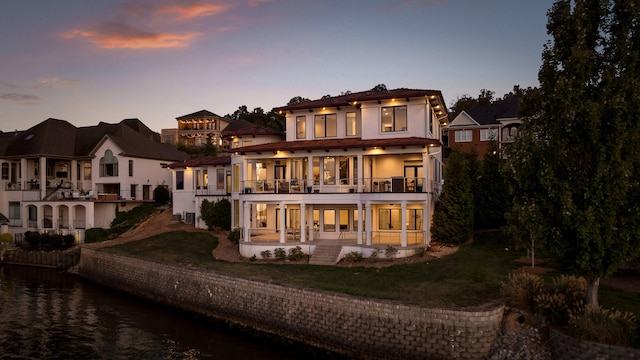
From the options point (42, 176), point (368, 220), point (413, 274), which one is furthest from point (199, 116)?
point (413, 274)

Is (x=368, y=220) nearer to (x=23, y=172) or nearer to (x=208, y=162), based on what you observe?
(x=208, y=162)

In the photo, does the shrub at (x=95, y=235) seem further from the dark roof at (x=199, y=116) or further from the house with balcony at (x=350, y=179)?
the dark roof at (x=199, y=116)

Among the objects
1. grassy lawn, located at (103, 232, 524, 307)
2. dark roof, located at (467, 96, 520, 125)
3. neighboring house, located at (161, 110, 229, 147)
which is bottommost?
grassy lawn, located at (103, 232, 524, 307)

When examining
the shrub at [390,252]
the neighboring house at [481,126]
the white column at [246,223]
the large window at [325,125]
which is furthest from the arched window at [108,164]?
the neighboring house at [481,126]

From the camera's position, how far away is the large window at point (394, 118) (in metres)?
30.4

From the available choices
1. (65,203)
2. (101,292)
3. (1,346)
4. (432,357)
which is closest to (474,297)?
(432,357)

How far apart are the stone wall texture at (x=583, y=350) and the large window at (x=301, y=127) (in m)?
22.5

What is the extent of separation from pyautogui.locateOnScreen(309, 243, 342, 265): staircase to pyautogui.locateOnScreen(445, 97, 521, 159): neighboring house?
3083 cm

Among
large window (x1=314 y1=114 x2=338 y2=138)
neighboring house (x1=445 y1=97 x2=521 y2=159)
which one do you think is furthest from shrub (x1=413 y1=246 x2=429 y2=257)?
neighboring house (x1=445 y1=97 x2=521 y2=159)

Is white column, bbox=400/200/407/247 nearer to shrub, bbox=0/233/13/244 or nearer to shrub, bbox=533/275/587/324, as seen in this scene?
shrub, bbox=533/275/587/324

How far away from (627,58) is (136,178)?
48841 mm

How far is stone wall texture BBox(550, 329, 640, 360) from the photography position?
41.9 feet

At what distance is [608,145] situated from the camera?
45.3ft

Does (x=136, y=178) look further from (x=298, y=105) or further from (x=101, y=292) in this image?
(x=298, y=105)
